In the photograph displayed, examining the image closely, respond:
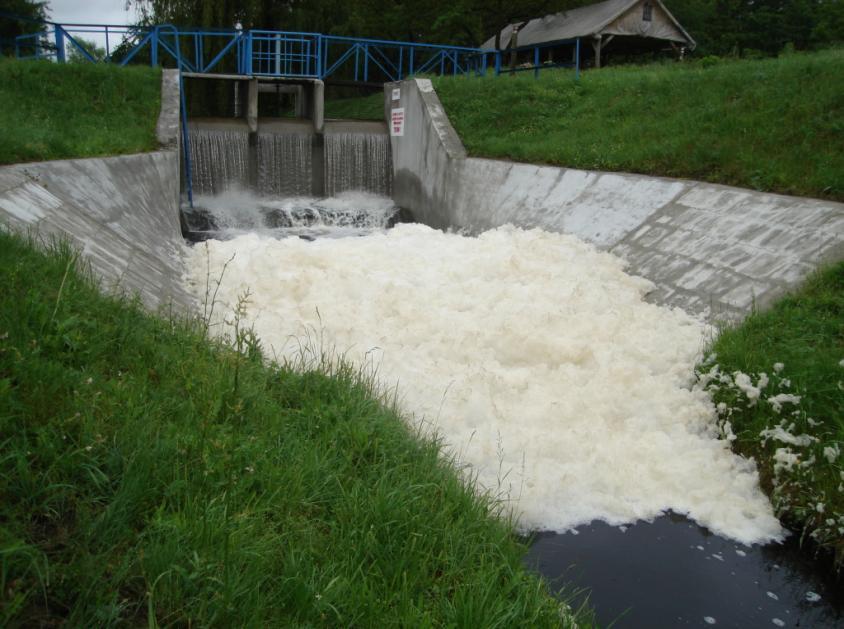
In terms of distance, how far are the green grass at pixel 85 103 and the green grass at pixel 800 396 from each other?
8.81 meters

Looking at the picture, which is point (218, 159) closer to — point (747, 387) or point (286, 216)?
point (286, 216)

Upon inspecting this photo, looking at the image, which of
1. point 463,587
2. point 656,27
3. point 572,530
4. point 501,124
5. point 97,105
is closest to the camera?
point 463,587

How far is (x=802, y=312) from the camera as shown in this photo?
6422 mm

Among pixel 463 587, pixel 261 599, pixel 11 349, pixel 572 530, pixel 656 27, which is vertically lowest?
pixel 572 530

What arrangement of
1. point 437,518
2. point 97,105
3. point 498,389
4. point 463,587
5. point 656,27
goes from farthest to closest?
point 656,27 < point 97,105 < point 498,389 < point 437,518 < point 463,587

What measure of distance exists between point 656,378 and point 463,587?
407 centimetres

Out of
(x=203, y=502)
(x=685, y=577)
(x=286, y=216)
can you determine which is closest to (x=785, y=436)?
(x=685, y=577)

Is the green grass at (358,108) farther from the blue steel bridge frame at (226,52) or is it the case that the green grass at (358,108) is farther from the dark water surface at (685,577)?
the dark water surface at (685,577)

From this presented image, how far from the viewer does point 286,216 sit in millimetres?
16031

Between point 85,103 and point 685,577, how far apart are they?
47.4 feet

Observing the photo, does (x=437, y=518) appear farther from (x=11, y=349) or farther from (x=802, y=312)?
(x=802, y=312)

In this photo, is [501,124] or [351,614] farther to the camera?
[501,124]

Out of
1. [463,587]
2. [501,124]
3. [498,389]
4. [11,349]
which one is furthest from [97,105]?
[463,587]

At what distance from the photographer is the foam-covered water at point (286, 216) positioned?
1521 centimetres
